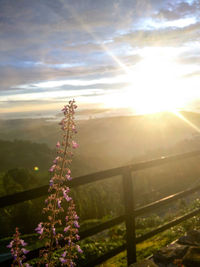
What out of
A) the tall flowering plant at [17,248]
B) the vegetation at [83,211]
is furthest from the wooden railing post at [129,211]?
the tall flowering plant at [17,248]

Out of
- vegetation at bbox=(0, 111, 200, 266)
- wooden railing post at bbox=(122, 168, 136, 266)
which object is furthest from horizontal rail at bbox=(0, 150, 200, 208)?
vegetation at bbox=(0, 111, 200, 266)

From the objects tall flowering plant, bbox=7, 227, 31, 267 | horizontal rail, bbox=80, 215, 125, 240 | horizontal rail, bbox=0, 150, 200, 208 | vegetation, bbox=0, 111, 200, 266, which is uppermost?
horizontal rail, bbox=0, 150, 200, 208

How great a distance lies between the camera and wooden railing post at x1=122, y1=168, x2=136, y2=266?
182 inches

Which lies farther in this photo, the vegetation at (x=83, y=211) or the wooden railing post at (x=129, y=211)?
the vegetation at (x=83, y=211)

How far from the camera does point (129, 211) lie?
4.72 meters

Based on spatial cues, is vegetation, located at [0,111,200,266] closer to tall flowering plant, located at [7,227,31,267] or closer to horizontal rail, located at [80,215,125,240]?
horizontal rail, located at [80,215,125,240]

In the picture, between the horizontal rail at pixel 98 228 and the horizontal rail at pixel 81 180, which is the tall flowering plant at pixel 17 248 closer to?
the horizontal rail at pixel 81 180

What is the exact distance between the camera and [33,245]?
7609mm

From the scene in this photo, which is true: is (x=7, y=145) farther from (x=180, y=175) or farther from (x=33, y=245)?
(x=33, y=245)

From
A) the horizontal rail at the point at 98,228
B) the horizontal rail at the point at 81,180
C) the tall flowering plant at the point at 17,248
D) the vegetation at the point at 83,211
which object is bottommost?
the vegetation at the point at 83,211

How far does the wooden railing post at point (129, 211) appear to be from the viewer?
4618 millimetres

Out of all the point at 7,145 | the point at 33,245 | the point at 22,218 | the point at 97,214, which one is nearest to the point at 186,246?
the point at 33,245

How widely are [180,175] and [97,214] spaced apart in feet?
65.0

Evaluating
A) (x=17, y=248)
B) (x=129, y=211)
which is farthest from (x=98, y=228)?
(x=17, y=248)
